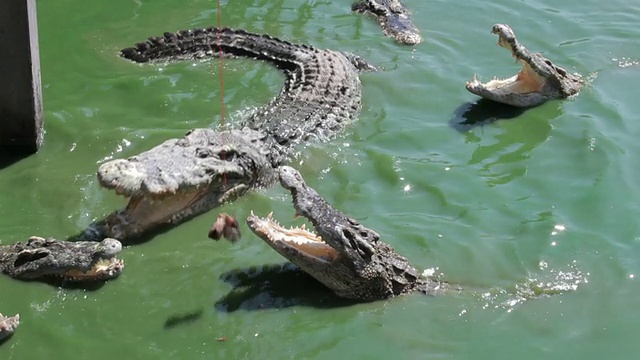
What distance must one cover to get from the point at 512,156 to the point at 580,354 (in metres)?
2.75

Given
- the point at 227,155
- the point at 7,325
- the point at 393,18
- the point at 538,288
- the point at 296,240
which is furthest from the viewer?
the point at 393,18

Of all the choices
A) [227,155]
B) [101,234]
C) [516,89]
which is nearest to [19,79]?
[101,234]

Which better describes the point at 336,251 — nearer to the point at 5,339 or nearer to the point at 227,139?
the point at 227,139

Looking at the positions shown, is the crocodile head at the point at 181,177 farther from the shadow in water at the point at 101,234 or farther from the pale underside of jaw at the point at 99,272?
the pale underside of jaw at the point at 99,272

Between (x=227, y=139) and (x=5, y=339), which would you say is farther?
(x=227, y=139)

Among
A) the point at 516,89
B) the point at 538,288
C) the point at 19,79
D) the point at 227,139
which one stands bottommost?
the point at 538,288

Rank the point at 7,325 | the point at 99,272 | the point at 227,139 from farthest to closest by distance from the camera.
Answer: the point at 227,139, the point at 99,272, the point at 7,325

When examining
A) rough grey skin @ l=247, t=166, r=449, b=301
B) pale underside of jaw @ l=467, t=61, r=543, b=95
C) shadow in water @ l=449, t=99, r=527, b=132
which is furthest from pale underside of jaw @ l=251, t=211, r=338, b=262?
pale underside of jaw @ l=467, t=61, r=543, b=95

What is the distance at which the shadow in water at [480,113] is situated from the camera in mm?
7930

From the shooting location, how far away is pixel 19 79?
6625 millimetres

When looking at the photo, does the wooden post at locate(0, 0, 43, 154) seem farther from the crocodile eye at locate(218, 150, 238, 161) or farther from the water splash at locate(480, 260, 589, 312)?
the water splash at locate(480, 260, 589, 312)

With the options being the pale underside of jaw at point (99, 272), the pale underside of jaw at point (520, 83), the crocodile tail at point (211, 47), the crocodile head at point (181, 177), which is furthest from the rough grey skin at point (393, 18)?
the pale underside of jaw at point (99, 272)

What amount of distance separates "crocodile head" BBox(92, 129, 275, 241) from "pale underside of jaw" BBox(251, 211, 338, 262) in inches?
38.4

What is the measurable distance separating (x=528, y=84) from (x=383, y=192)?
8.36 feet
